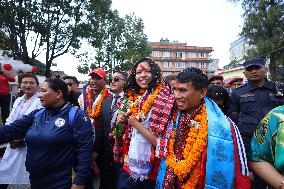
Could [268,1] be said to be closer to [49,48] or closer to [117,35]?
[117,35]

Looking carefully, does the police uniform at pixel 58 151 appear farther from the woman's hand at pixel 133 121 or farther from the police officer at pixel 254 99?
the police officer at pixel 254 99

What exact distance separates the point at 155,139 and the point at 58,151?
3.28 feet

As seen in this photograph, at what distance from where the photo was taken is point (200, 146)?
8.21ft

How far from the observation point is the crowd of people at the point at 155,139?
7.49 feet

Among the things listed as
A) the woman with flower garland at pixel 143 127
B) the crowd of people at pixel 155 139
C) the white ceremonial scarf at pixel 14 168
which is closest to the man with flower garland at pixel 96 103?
the crowd of people at pixel 155 139

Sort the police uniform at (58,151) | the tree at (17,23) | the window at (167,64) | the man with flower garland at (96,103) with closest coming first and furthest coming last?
the police uniform at (58,151)
the man with flower garland at (96,103)
the tree at (17,23)
the window at (167,64)

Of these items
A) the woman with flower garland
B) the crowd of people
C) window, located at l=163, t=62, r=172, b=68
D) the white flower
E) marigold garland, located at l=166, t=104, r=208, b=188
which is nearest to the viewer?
the crowd of people

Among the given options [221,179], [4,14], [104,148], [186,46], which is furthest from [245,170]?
[186,46]

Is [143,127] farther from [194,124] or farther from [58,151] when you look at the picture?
[58,151]

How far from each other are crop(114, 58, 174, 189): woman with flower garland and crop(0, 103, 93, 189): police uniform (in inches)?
15.3

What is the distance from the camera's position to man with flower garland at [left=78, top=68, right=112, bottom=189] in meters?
4.72

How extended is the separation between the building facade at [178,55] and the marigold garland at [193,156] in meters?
94.5

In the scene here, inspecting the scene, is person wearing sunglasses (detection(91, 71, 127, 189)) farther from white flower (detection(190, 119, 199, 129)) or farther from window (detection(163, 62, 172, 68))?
window (detection(163, 62, 172, 68))

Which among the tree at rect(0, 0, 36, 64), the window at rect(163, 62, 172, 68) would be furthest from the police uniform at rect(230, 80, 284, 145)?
the window at rect(163, 62, 172, 68)
